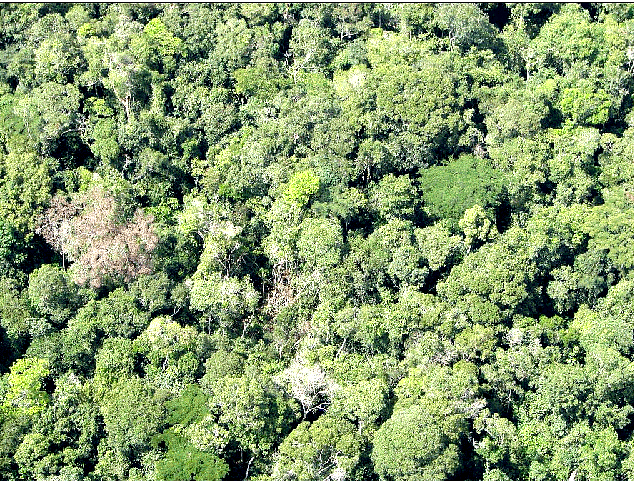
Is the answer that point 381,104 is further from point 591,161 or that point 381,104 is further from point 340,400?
point 340,400

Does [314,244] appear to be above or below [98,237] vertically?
below

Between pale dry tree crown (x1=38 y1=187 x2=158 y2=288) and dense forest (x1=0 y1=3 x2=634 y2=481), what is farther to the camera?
pale dry tree crown (x1=38 y1=187 x2=158 y2=288)

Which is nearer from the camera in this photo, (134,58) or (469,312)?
(469,312)

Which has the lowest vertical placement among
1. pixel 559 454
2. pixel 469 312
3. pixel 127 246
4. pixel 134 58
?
pixel 559 454

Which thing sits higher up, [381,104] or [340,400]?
[381,104]

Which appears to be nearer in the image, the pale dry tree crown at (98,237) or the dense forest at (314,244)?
the dense forest at (314,244)

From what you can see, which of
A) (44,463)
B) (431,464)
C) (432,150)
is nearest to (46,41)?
(432,150)

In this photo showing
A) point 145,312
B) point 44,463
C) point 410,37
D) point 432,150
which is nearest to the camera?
point 44,463

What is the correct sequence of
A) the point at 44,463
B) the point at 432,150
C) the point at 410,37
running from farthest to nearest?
the point at 410,37 < the point at 432,150 < the point at 44,463
